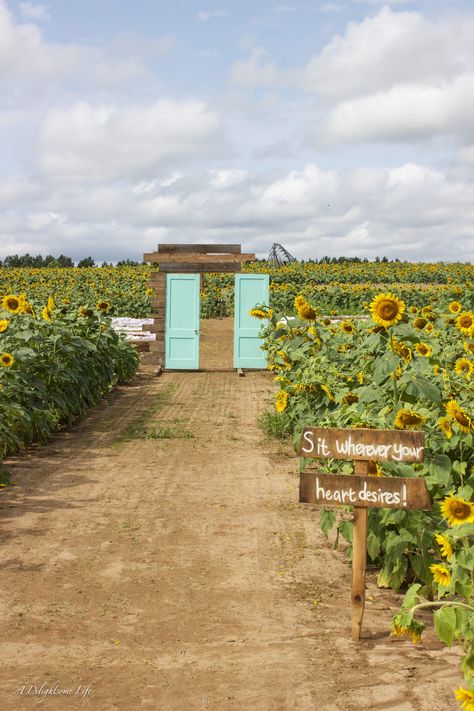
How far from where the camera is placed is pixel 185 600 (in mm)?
4992

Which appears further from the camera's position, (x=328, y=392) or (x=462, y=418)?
(x=328, y=392)

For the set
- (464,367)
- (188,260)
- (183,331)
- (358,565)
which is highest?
(188,260)

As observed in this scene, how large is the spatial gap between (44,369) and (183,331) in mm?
7182

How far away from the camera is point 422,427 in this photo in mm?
5375

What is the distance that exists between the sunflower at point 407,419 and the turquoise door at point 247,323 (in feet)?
39.8

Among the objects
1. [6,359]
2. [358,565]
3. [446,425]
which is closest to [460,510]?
[358,565]

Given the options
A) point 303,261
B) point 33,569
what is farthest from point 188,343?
point 303,261

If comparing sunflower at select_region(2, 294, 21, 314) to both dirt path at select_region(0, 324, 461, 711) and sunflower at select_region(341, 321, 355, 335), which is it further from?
sunflower at select_region(341, 321, 355, 335)

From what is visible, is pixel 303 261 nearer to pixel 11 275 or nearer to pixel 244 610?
pixel 11 275

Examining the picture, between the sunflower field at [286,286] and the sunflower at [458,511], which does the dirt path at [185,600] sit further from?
the sunflower field at [286,286]

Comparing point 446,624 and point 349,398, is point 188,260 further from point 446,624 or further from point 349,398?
point 446,624

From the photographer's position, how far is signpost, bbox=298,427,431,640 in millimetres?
4516

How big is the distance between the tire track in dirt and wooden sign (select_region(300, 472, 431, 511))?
2.29ft

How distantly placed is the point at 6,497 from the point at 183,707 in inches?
155
